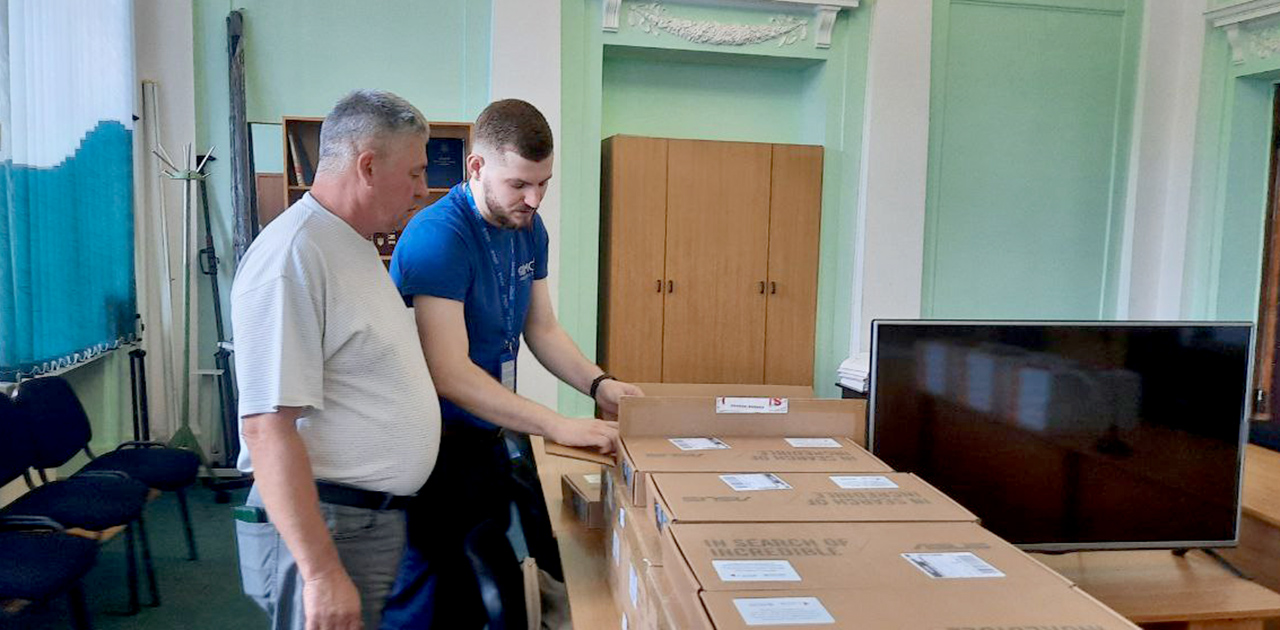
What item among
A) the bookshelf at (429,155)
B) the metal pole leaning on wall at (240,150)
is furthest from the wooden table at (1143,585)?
the metal pole leaning on wall at (240,150)

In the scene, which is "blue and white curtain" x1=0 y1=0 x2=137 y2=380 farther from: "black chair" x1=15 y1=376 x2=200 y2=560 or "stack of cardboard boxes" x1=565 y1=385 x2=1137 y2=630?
"stack of cardboard boxes" x1=565 y1=385 x2=1137 y2=630

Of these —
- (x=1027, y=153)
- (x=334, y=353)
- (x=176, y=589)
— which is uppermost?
(x=1027, y=153)

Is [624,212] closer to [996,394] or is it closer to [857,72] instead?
[857,72]

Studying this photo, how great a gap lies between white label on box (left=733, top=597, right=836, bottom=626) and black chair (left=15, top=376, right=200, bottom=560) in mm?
2796

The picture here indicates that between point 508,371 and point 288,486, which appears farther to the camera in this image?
point 508,371

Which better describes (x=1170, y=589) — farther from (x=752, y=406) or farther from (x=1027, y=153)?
(x=1027, y=153)

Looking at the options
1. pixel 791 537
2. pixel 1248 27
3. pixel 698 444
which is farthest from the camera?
pixel 1248 27

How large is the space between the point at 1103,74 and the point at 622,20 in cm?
270

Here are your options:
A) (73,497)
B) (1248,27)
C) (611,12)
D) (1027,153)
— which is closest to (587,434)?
(73,497)

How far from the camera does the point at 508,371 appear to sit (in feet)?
6.19

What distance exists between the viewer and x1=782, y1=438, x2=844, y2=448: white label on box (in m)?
1.50

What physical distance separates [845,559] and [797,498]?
212 millimetres

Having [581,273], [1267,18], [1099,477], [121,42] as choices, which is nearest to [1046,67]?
[1267,18]

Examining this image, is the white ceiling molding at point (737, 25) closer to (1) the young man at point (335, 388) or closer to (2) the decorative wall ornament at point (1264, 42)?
(2) the decorative wall ornament at point (1264, 42)
